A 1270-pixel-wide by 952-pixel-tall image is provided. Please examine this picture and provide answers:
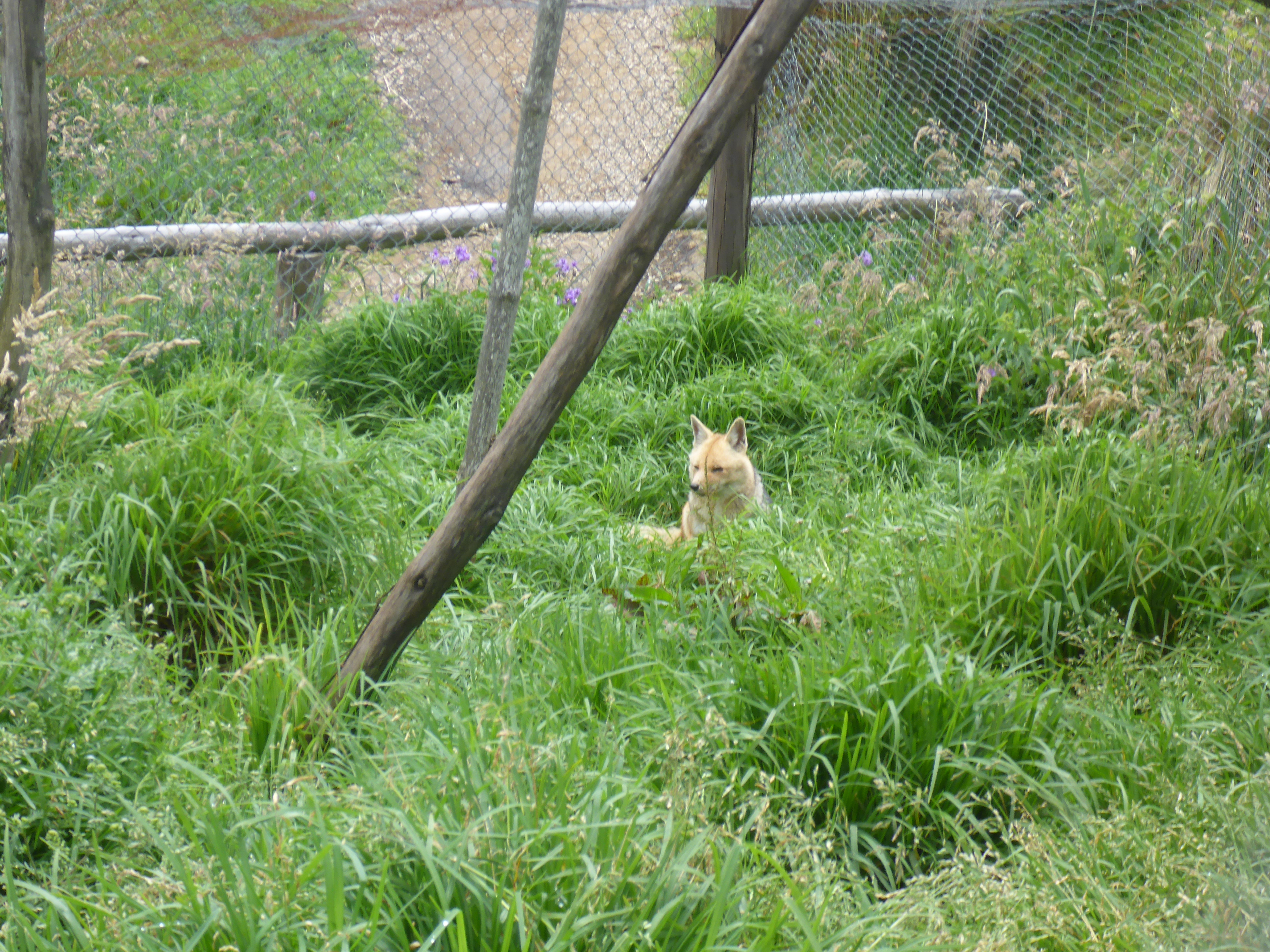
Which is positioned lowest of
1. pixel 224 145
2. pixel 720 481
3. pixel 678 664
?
pixel 720 481

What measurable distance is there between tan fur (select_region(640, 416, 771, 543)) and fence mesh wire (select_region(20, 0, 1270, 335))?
1990 millimetres

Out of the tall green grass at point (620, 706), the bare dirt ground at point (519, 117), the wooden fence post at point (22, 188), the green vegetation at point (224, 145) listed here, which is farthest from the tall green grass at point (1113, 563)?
the green vegetation at point (224, 145)

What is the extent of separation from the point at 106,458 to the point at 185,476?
43 centimetres

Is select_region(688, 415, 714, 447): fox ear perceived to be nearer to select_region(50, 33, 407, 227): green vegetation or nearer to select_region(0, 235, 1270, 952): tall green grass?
select_region(0, 235, 1270, 952): tall green grass

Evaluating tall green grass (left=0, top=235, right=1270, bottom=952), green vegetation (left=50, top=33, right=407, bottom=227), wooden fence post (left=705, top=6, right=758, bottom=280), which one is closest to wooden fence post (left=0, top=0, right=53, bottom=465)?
tall green grass (left=0, top=235, right=1270, bottom=952)

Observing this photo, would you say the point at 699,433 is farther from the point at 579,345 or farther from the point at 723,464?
the point at 579,345

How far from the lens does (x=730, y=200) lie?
6199mm

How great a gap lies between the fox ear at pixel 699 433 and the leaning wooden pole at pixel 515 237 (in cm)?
111

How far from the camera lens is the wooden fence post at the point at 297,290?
220 inches

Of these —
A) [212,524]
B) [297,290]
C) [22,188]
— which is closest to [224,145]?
[297,290]

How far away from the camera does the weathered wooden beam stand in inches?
209

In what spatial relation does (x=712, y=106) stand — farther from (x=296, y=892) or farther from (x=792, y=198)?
(x=792, y=198)

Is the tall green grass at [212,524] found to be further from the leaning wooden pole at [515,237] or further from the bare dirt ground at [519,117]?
the bare dirt ground at [519,117]

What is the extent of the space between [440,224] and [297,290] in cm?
87
